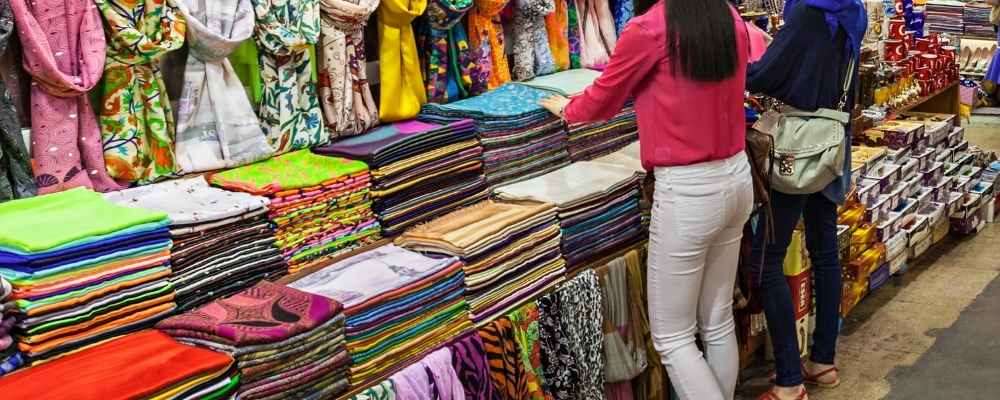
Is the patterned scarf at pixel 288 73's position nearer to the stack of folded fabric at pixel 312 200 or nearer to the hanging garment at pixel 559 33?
the stack of folded fabric at pixel 312 200

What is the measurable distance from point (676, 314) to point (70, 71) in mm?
1640

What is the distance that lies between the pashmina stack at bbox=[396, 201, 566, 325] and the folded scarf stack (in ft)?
1.40

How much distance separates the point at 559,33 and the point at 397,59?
0.88 metres

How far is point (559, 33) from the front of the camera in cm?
377

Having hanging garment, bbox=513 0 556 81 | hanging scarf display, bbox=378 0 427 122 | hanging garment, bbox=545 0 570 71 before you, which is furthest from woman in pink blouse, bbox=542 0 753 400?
hanging garment, bbox=545 0 570 71

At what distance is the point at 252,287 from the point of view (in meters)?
2.31

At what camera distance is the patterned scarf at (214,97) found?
Answer: 100 inches

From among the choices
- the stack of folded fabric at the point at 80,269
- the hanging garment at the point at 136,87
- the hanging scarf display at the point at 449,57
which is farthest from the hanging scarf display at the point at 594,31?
the stack of folded fabric at the point at 80,269

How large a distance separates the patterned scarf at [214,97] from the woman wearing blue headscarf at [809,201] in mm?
1483

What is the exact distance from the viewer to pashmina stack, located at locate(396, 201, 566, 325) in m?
2.64

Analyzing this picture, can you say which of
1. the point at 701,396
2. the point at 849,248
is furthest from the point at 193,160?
the point at 849,248

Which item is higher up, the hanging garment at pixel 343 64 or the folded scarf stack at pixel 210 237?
the hanging garment at pixel 343 64

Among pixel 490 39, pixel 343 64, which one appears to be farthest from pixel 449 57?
pixel 343 64

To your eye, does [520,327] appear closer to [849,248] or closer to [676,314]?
[676,314]
